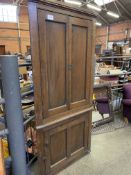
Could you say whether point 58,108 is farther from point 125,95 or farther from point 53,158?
point 125,95

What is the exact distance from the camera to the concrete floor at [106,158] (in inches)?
76.9

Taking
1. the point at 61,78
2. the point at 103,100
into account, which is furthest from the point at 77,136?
the point at 103,100

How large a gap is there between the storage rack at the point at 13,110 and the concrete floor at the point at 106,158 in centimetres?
70

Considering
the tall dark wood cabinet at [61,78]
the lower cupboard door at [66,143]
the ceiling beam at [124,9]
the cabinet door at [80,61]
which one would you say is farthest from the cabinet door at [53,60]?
the ceiling beam at [124,9]

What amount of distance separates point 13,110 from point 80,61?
0.97 m

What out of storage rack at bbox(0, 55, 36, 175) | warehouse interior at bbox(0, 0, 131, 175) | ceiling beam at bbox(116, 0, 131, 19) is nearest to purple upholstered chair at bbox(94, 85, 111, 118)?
warehouse interior at bbox(0, 0, 131, 175)

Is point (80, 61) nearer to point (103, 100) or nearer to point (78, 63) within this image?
point (78, 63)

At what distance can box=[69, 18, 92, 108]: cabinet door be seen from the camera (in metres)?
1.73

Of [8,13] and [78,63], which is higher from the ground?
[8,13]

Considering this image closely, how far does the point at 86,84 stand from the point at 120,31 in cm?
1238

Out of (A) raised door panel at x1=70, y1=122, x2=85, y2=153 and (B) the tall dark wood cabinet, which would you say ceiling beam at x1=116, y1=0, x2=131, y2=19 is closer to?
(B) the tall dark wood cabinet

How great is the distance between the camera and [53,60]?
1578 mm

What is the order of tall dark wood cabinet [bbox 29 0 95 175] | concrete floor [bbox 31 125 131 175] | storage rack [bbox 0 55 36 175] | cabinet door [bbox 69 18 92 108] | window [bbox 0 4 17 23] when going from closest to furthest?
storage rack [bbox 0 55 36 175], tall dark wood cabinet [bbox 29 0 95 175], cabinet door [bbox 69 18 92 108], concrete floor [bbox 31 125 131 175], window [bbox 0 4 17 23]

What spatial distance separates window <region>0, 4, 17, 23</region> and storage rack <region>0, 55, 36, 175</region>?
10.6 metres
